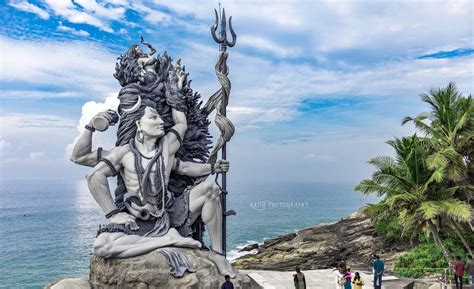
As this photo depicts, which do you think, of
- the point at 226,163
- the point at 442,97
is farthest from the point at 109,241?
the point at 442,97

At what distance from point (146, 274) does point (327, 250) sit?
12.1m

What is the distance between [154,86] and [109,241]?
2565 mm

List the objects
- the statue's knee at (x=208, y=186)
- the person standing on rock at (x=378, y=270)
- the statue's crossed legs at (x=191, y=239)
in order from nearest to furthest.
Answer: the statue's crossed legs at (x=191, y=239) → the statue's knee at (x=208, y=186) → the person standing on rock at (x=378, y=270)

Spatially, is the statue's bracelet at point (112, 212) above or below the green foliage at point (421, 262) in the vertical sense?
above

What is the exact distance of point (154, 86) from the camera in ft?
24.1

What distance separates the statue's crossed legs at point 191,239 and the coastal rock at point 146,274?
13 centimetres

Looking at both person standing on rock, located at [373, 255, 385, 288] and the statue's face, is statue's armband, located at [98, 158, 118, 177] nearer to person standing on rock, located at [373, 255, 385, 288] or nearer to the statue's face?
the statue's face

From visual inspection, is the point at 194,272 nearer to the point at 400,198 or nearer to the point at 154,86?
the point at 154,86

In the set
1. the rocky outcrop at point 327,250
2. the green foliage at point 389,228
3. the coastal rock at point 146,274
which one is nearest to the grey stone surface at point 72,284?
the coastal rock at point 146,274

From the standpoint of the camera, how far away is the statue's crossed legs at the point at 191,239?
6.23 meters

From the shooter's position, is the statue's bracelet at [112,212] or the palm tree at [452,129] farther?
the palm tree at [452,129]

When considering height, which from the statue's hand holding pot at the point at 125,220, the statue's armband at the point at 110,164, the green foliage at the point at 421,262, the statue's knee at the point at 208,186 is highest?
the statue's armband at the point at 110,164

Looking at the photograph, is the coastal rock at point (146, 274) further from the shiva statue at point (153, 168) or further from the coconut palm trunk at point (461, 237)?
the coconut palm trunk at point (461, 237)

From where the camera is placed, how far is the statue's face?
23.0 ft
